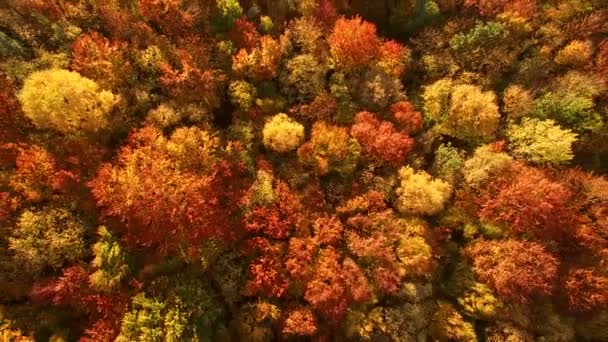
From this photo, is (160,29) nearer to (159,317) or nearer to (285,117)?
(285,117)

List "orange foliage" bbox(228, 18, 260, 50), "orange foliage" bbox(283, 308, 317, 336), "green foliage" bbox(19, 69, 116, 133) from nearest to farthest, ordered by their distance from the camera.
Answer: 1. "green foliage" bbox(19, 69, 116, 133)
2. "orange foliage" bbox(283, 308, 317, 336)
3. "orange foliage" bbox(228, 18, 260, 50)

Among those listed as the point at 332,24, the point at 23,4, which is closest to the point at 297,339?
the point at 332,24

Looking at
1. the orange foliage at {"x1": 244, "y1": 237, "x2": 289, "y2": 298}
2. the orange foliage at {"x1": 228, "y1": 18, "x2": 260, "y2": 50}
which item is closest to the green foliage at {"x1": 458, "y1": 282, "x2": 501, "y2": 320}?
the orange foliage at {"x1": 244, "y1": 237, "x2": 289, "y2": 298}

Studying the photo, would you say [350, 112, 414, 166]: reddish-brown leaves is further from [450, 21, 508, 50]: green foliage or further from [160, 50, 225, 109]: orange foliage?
[160, 50, 225, 109]: orange foliage

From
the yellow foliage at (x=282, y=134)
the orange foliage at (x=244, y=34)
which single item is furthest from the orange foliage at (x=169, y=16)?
the yellow foliage at (x=282, y=134)

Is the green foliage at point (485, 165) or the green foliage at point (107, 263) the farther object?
the green foliage at point (485, 165)

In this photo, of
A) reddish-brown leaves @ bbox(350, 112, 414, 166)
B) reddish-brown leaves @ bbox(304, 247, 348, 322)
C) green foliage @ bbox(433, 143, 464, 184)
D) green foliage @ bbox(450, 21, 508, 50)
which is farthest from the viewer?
green foliage @ bbox(450, 21, 508, 50)

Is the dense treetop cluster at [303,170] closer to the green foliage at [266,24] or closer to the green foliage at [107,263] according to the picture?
the green foliage at [107,263]

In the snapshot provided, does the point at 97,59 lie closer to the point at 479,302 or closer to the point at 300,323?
the point at 300,323
